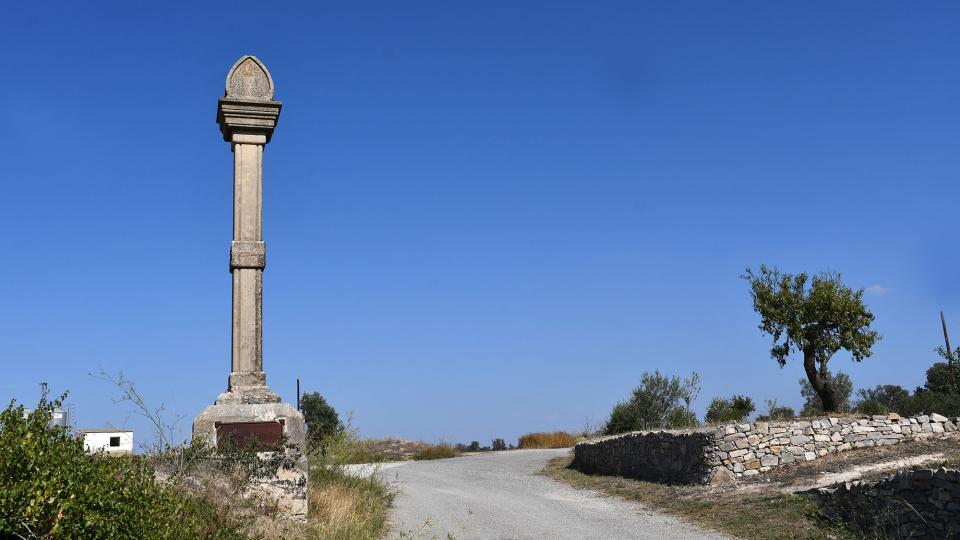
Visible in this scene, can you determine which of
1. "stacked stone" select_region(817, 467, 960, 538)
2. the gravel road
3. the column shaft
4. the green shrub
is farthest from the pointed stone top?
"stacked stone" select_region(817, 467, 960, 538)

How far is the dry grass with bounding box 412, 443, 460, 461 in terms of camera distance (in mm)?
29609

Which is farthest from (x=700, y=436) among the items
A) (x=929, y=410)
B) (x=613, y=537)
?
(x=929, y=410)

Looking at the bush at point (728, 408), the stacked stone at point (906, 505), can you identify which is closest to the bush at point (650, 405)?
the bush at point (728, 408)

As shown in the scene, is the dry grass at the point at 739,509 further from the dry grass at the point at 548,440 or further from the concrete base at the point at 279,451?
the dry grass at the point at 548,440

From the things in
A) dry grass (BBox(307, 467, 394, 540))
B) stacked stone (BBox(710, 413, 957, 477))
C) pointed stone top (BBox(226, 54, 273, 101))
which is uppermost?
pointed stone top (BBox(226, 54, 273, 101))

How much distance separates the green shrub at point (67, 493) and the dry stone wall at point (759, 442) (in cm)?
1174

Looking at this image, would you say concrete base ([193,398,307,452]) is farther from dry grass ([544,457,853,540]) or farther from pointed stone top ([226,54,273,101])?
dry grass ([544,457,853,540])

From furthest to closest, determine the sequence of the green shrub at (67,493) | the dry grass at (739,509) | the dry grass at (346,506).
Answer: the dry grass at (739,509)
the dry grass at (346,506)
the green shrub at (67,493)

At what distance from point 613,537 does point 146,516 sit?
7438 mm

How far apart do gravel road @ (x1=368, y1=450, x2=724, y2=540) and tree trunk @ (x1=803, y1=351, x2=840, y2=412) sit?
26.4 ft

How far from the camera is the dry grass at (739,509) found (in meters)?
11.4

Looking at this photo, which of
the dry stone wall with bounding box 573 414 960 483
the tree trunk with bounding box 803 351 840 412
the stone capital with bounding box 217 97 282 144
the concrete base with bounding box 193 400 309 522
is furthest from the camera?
the tree trunk with bounding box 803 351 840 412

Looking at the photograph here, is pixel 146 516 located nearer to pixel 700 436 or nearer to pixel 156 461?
pixel 156 461

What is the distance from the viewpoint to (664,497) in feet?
51.4
